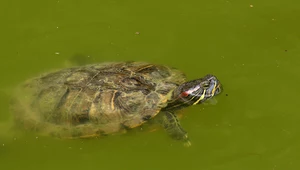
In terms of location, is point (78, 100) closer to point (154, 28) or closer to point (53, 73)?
point (53, 73)

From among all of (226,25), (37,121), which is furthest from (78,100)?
(226,25)

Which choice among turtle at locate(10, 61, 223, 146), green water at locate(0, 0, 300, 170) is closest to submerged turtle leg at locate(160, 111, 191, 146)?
turtle at locate(10, 61, 223, 146)

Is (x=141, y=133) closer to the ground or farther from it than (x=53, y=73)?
closer to the ground

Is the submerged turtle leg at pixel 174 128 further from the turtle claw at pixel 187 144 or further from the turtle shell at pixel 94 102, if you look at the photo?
the turtle shell at pixel 94 102

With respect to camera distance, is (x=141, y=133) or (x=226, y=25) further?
(x=226, y=25)

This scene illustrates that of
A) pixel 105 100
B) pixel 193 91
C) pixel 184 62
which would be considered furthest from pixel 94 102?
pixel 184 62
